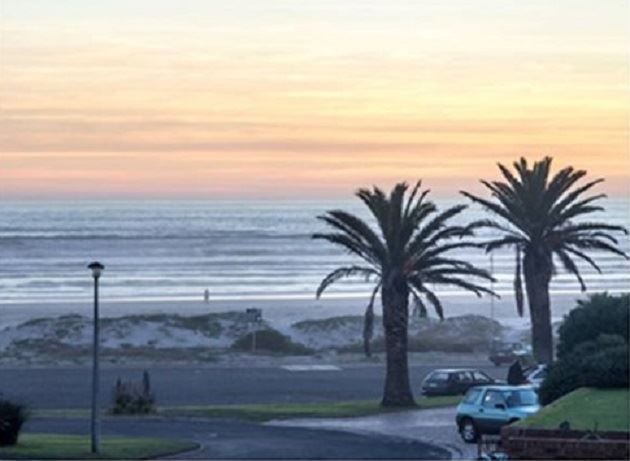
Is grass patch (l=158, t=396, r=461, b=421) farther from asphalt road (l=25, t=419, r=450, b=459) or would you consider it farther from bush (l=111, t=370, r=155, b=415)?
asphalt road (l=25, t=419, r=450, b=459)

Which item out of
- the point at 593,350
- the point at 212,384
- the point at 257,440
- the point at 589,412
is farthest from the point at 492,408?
the point at 212,384

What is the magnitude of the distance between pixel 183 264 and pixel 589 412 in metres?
99.1

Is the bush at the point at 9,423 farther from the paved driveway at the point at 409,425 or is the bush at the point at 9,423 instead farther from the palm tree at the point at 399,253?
the palm tree at the point at 399,253

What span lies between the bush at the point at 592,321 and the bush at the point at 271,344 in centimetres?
3162

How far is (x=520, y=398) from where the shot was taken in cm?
3691

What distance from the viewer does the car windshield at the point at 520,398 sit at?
1446 inches

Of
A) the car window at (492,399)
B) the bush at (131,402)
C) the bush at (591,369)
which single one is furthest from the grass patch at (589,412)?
the bush at (131,402)

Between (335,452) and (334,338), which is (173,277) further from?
(335,452)

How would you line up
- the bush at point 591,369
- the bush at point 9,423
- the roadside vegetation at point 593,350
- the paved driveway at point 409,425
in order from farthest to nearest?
the paved driveway at point 409,425
the bush at point 9,423
the roadside vegetation at point 593,350
the bush at point 591,369

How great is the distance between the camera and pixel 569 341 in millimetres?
35438

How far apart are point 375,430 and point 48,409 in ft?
37.4

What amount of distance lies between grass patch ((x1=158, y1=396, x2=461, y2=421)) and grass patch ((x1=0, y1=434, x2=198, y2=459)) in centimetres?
668

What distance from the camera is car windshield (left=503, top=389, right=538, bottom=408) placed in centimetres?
3672

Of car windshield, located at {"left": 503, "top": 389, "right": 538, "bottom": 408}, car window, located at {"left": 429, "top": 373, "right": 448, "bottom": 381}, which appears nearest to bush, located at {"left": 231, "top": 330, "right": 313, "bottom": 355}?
car window, located at {"left": 429, "top": 373, "right": 448, "bottom": 381}
